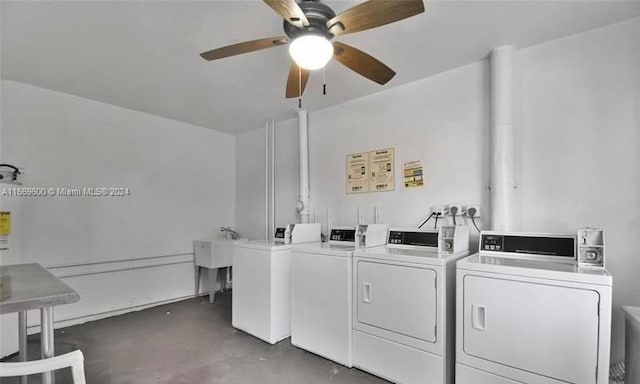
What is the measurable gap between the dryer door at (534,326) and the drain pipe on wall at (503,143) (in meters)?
0.69

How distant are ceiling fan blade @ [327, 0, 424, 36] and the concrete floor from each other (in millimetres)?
2345

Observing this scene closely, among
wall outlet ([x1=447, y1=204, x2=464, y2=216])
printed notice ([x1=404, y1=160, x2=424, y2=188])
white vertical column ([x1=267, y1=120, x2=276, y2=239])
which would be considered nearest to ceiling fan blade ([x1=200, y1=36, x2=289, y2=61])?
printed notice ([x1=404, y1=160, x2=424, y2=188])

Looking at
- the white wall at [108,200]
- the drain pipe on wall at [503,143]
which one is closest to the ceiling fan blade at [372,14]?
the drain pipe on wall at [503,143]

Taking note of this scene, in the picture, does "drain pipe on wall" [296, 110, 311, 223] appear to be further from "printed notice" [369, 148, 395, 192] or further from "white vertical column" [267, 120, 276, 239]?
"printed notice" [369, 148, 395, 192]

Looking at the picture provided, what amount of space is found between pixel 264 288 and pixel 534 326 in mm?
2089

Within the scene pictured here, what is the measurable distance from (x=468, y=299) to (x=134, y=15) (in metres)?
2.80

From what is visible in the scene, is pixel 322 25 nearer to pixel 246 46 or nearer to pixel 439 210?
pixel 246 46

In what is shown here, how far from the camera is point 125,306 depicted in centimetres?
367

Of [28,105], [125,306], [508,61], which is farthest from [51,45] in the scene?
[508,61]

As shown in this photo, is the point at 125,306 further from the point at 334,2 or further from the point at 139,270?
the point at 334,2

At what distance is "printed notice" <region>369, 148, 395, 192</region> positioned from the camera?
3.14 m

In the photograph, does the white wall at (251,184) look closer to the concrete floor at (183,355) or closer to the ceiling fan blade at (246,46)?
the concrete floor at (183,355)

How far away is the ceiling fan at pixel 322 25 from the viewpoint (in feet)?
4.51

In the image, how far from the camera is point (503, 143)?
2.34 metres
